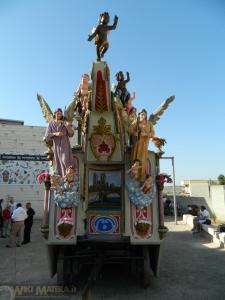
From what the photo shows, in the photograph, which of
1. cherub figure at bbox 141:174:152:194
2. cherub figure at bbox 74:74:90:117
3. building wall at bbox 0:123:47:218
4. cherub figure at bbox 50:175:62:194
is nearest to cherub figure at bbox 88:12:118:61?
cherub figure at bbox 74:74:90:117

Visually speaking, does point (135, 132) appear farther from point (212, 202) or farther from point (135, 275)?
point (212, 202)

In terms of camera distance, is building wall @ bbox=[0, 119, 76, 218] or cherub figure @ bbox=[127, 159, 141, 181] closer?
cherub figure @ bbox=[127, 159, 141, 181]

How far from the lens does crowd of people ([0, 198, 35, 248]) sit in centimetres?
1075

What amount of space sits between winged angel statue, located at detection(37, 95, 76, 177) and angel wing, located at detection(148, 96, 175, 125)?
1719 millimetres

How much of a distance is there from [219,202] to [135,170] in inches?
733

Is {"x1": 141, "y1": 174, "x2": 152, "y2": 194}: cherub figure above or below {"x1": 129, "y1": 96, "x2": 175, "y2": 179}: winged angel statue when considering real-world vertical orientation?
below

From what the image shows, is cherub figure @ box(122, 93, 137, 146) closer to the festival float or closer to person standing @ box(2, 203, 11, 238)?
the festival float

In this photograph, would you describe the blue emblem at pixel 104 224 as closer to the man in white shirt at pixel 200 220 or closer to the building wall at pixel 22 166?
the man in white shirt at pixel 200 220

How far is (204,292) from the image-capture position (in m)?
5.93

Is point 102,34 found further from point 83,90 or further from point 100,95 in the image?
point 83,90

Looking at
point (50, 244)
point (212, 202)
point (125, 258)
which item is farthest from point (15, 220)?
point (212, 202)

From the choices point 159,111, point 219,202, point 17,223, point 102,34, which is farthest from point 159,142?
point 219,202

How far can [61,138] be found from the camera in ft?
20.3

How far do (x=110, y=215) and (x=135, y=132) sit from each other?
71.5 inches
